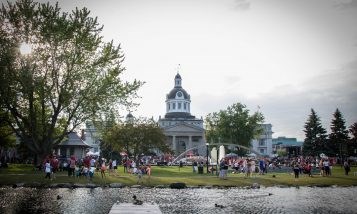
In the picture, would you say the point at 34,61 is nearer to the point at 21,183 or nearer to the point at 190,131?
the point at 21,183

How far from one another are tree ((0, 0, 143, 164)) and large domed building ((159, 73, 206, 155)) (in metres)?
86.3

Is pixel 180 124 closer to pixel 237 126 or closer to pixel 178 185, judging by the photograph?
pixel 237 126

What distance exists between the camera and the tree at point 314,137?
85.8 meters

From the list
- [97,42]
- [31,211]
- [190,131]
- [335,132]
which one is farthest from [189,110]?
[31,211]

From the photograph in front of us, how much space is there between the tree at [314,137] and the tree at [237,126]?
2414 centimetres

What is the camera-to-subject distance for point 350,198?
2288 cm

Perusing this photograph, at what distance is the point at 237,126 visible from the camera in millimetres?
112938

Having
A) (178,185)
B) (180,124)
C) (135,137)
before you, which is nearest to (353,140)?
(135,137)

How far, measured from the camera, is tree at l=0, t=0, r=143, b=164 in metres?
39.3

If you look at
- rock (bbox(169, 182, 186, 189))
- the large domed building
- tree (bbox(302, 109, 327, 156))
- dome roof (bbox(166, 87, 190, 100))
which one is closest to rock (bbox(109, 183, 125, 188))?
rock (bbox(169, 182, 186, 189))

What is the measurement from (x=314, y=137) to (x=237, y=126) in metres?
27.9

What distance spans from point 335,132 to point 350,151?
6.75 meters

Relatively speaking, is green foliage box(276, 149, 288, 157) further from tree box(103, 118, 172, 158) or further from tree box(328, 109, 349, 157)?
tree box(103, 118, 172, 158)

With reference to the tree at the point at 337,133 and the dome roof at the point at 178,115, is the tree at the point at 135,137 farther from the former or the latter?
the dome roof at the point at 178,115
